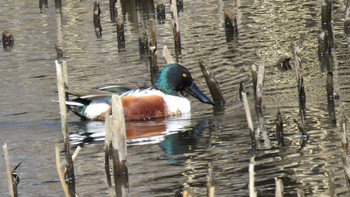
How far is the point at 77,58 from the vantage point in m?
15.3

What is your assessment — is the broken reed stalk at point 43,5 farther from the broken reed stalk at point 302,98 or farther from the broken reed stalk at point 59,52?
the broken reed stalk at point 302,98

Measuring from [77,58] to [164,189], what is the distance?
24.2 feet

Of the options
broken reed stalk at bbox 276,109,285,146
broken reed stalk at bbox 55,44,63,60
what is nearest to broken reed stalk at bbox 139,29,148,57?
broken reed stalk at bbox 55,44,63,60

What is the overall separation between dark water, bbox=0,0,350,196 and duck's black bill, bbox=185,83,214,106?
12 centimetres

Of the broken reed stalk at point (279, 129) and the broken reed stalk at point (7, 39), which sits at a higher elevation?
the broken reed stalk at point (279, 129)

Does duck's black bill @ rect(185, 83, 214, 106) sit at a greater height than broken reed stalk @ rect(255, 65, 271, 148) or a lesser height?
lesser

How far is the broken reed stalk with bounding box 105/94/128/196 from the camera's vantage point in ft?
25.1

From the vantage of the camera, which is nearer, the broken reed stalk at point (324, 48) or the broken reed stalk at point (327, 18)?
the broken reed stalk at point (324, 48)

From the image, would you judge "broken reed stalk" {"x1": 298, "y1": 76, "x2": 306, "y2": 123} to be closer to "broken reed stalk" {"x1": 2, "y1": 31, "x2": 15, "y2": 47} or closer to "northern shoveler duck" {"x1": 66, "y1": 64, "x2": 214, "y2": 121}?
"northern shoveler duck" {"x1": 66, "y1": 64, "x2": 214, "y2": 121}

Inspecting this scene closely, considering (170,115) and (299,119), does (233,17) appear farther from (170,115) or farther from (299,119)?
(299,119)

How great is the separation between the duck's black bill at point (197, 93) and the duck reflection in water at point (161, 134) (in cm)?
45

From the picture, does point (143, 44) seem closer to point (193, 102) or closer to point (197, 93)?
point (193, 102)

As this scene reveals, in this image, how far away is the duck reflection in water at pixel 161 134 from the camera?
9836 millimetres

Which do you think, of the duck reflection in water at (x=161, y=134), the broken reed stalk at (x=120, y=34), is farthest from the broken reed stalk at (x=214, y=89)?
the broken reed stalk at (x=120, y=34)
